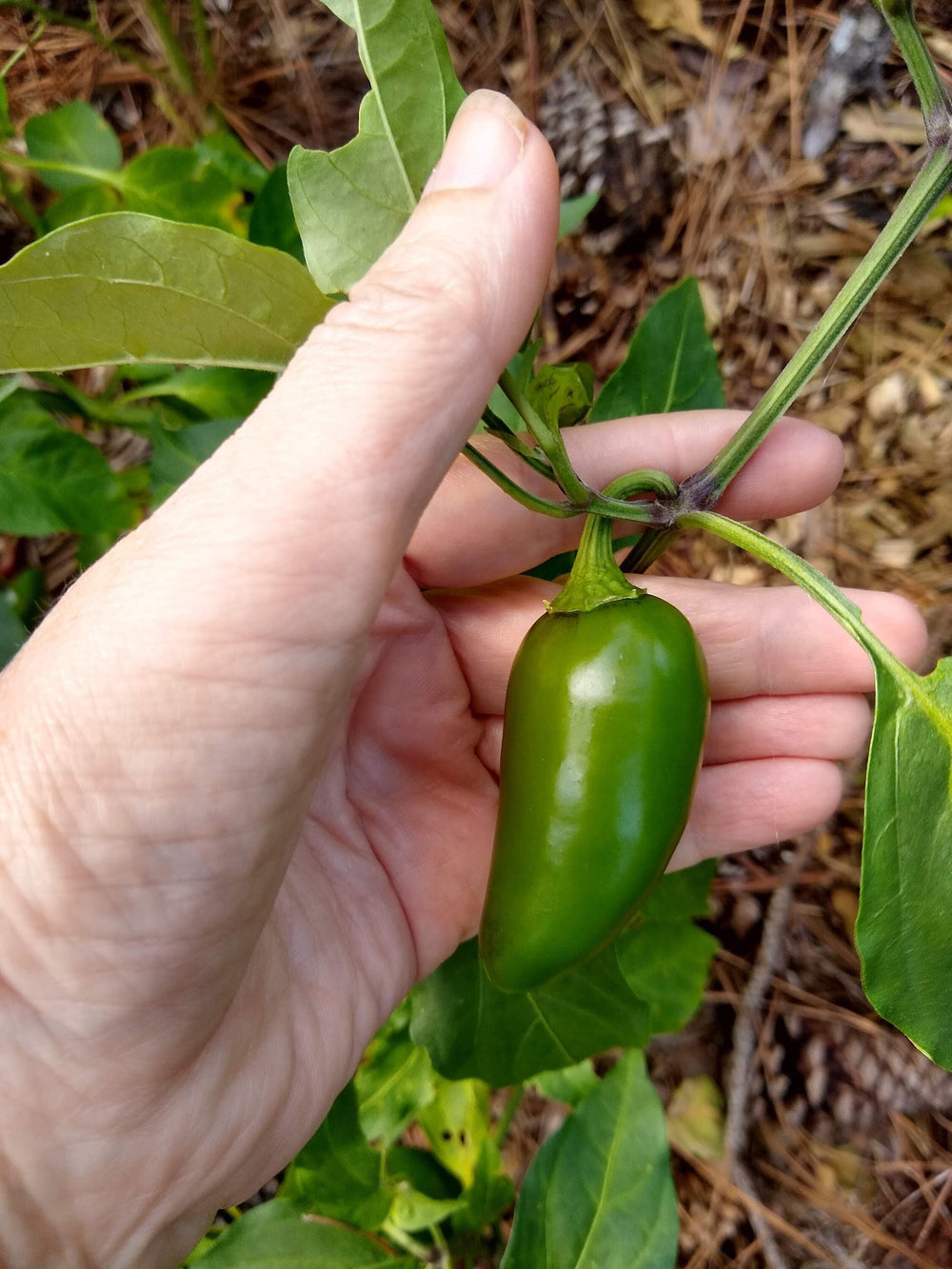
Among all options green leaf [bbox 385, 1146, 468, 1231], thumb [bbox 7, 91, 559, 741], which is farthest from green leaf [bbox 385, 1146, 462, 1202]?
thumb [bbox 7, 91, 559, 741]

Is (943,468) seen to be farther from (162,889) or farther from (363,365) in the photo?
(162,889)

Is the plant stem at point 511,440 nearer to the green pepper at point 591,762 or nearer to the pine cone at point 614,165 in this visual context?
the green pepper at point 591,762

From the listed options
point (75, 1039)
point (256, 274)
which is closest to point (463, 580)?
point (256, 274)

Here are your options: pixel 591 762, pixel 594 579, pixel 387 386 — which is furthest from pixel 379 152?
pixel 591 762

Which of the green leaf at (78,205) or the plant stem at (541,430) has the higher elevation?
the green leaf at (78,205)

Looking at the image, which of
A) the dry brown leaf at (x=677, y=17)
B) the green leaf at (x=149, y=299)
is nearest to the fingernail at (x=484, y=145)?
the green leaf at (x=149, y=299)
